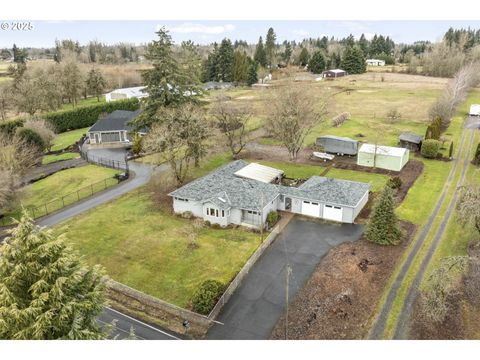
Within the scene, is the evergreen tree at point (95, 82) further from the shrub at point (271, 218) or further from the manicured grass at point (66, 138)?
the shrub at point (271, 218)

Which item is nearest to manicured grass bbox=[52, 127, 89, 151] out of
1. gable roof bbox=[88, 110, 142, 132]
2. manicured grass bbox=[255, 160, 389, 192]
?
gable roof bbox=[88, 110, 142, 132]

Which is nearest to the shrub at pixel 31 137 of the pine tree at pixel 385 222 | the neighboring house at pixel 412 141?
the pine tree at pixel 385 222

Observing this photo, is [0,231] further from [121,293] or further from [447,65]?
[447,65]

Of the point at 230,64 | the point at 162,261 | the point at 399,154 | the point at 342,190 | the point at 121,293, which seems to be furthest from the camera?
the point at 230,64

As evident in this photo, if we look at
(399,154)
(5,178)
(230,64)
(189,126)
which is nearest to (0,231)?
(5,178)

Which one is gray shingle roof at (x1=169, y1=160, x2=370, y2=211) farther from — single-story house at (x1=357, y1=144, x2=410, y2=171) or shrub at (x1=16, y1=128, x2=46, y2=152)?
shrub at (x1=16, y1=128, x2=46, y2=152)

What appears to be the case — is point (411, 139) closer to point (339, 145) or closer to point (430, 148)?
point (430, 148)

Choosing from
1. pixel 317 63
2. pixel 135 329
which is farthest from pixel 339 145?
pixel 317 63
